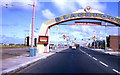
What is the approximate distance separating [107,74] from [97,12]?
30.5 m

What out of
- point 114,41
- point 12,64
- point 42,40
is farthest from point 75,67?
point 114,41

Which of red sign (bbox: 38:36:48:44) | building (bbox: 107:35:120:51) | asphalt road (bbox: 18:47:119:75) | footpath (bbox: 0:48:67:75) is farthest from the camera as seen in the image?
building (bbox: 107:35:120:51)

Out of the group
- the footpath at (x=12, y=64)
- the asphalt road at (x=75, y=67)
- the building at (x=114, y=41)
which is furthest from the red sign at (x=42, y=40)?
the building at (x=114, y=41)

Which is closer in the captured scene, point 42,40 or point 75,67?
point 75,67

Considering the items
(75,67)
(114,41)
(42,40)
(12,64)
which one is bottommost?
(75,67)

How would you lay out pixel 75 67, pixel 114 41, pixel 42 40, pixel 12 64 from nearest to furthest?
pixel 75 67 < pixel 12 64 < pixel 42 40 < pixel 114 41

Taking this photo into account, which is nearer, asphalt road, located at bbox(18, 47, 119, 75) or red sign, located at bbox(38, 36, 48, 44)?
asphalt road, located at bbox(18, 47, 119, 75)

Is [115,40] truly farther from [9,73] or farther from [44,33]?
[9,73]

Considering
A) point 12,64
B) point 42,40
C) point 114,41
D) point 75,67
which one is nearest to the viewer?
point 75,67

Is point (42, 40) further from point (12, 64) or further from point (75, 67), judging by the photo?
point (75, 67)

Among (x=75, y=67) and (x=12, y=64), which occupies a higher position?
(x=12, y=64)

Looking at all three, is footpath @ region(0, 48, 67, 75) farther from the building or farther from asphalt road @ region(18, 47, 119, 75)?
the building

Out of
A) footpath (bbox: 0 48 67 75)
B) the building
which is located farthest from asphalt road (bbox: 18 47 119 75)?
the building

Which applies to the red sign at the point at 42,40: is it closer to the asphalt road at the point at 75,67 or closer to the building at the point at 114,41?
the asphalt road at the point at 75,67
